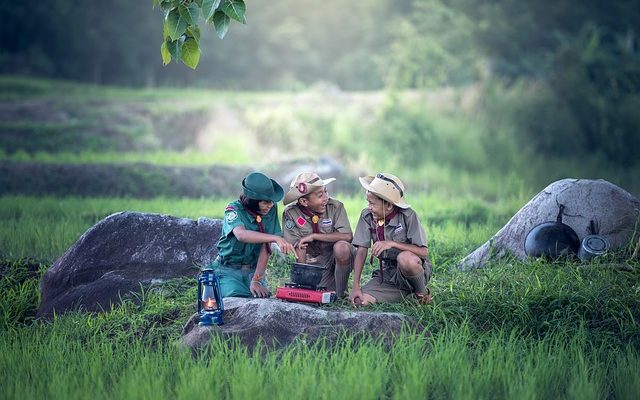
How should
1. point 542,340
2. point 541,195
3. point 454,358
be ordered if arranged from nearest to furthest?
point 454,358 → point 542,340 → point 541,195

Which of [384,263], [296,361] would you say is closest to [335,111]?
[384,263]

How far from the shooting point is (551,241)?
840 cm

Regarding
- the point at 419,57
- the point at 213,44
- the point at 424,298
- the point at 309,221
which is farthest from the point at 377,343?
the point at 213,44

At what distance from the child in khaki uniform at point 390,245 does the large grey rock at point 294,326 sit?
0.42m

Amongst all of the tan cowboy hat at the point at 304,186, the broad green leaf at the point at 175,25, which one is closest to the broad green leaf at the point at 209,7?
the broad green leaf at the point at 175,25

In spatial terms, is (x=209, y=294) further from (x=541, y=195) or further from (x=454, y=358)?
(x=541, y=195)

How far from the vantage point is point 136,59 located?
33000 mm

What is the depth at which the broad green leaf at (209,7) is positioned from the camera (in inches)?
243

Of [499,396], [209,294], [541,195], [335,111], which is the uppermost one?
[335,111]

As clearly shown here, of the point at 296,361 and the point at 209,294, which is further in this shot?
the point at 209,294

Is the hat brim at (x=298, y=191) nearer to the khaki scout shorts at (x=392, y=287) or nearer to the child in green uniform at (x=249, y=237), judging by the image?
the child in green uniform at (x=249, y=237)

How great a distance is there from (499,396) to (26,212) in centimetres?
768

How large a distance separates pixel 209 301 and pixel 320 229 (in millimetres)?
1128

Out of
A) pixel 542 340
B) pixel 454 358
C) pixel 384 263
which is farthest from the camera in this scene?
pixel 384 263
